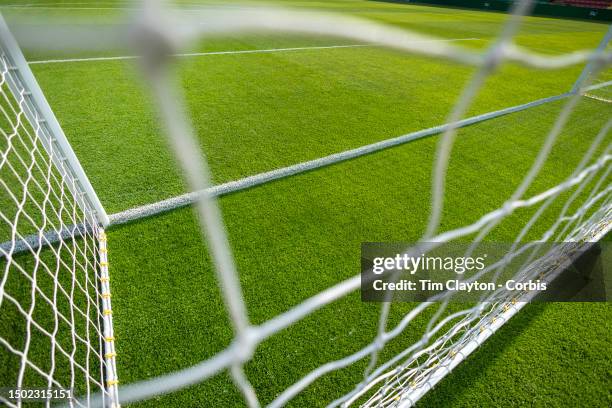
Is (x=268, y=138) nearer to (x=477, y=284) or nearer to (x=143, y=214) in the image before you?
(x=143, y=214)

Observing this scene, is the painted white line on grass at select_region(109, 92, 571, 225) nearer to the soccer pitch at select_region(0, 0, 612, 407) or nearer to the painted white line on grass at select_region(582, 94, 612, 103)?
the soccer pitch at select_region(0, 0, 612, 407)

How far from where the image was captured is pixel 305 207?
2.09m

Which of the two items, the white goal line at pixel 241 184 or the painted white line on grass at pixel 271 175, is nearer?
the white goal line at pixel 241 184

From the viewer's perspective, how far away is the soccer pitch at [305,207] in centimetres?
136

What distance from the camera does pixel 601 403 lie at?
1.30 meters

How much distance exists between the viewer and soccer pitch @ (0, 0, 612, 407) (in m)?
1.36

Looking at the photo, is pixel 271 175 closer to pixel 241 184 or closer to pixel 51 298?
pixel 241 184

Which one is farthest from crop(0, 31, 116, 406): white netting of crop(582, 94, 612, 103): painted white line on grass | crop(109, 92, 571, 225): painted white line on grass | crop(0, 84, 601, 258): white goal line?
crop(582, 94, 612, 103): painted white line on grass

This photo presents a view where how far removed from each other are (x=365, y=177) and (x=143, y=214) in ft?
4.96

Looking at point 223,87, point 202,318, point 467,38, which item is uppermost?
point 467,38

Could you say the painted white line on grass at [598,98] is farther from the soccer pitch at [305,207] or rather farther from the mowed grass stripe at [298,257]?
the mowed grass stripe at [298,257]

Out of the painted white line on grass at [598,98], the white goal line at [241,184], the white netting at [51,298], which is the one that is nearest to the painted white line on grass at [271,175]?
the white goal line at [241,184]

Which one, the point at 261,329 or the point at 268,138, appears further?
the point at 268,138

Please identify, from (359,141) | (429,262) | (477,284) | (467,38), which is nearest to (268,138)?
(359,141)
